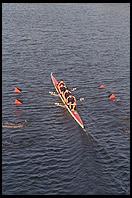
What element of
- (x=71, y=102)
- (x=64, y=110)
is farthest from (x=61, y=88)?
(x=71, y=102)

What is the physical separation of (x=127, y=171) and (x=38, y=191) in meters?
12.2

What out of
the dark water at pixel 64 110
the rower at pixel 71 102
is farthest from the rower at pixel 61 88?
the rower at pixel 71 102

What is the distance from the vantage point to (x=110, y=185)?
44781 millimetres

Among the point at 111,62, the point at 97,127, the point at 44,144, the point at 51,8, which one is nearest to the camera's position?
the point at 44,144

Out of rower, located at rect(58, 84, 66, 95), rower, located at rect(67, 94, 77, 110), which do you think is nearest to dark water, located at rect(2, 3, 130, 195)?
rower, located at rect(58, 84, 66, 95)

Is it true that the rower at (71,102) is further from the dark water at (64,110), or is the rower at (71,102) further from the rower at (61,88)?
the rower at (61,88)

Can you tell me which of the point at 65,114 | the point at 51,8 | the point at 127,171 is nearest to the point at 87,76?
the point at 65,114

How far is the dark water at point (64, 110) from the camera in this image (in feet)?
152

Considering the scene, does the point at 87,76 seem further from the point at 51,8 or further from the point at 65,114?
the point at 51,8

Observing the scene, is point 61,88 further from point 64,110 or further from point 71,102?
point 71,102

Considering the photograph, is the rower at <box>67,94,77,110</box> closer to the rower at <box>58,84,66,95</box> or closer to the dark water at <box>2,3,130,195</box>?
the dark water at <box>2,3,130,195</box>

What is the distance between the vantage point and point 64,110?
209 ft

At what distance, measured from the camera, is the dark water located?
46250mm

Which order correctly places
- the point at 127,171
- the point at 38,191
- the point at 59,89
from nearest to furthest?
the point at 38,191 < the point at 127,171 < the point at 59,89
